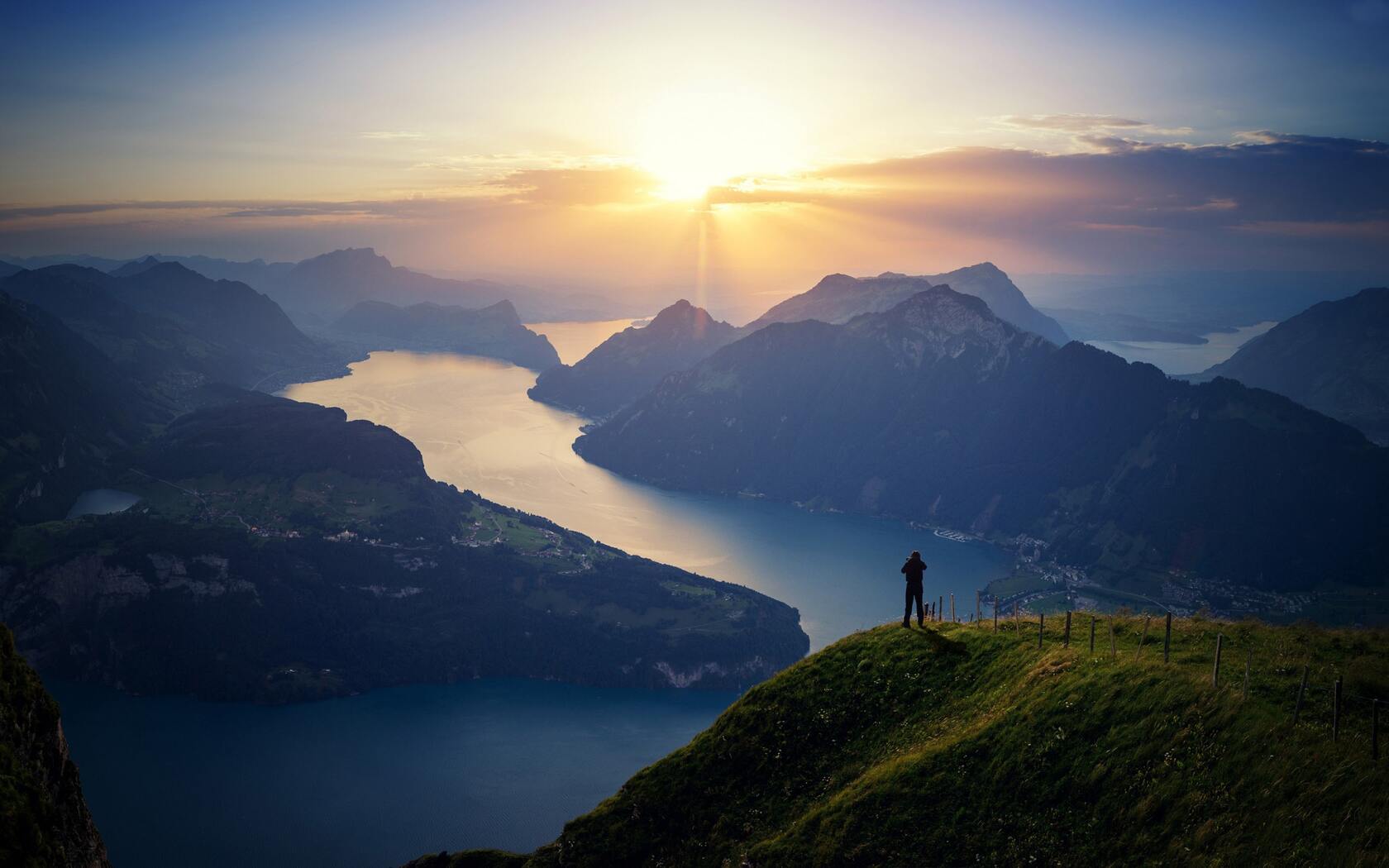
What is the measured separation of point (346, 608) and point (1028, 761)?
145m

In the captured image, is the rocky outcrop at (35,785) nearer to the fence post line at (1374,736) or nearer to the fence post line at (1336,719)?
the fence post line at (1336,719)

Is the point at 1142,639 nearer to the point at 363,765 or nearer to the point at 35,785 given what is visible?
the point at 35,785

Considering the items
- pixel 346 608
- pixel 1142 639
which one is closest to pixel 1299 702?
pixel 1142 639

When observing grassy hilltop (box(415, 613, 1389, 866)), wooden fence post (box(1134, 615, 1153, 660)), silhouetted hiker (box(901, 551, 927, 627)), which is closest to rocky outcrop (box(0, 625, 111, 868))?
grassy hilltop (box(415, 613, 1389, 866))

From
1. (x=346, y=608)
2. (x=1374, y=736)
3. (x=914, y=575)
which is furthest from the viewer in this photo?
(x=346, y=608)

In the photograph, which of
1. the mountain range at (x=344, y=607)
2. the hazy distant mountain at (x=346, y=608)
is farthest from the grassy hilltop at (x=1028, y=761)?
the mountain range at (x=344, y=607)

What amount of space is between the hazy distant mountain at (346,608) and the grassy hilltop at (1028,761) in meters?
106

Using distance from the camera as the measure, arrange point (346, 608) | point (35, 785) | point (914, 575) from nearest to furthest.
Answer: point (35, 785)
point (914, 575)
point (346, 608)

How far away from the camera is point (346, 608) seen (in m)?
152

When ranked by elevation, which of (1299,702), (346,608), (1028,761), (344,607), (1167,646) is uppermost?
(1299,702)

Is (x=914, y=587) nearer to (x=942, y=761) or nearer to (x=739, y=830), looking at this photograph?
(x=942, y=761)

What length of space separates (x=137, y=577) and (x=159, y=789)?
52.4 meters

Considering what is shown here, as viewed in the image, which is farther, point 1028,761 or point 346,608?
point 346,608

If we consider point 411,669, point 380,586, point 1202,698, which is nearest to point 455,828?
point 411,669
